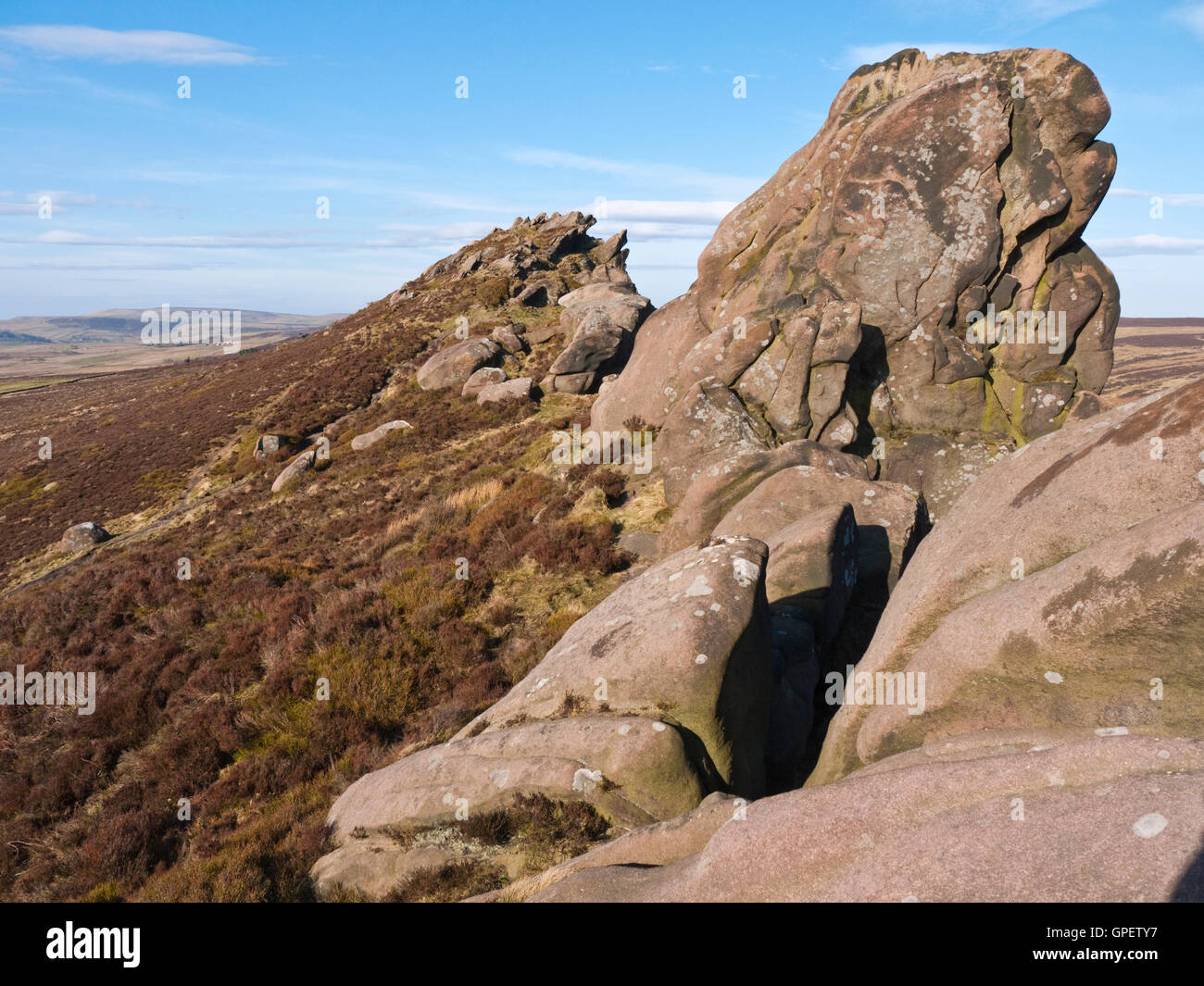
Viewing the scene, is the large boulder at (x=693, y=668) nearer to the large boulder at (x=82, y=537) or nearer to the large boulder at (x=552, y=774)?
the large boulder at (x=552, y=774)

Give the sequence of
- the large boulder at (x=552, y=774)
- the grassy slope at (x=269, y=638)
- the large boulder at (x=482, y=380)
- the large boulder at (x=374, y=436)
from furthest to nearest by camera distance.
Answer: the large boulder at (x=482, y=380) < the large boulder at (x=374, y=436) < the grassy slope at (x=269, y=638) < the large boulder at (x=552, y=774)

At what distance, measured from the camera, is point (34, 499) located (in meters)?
40.3

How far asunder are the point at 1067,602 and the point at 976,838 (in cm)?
297

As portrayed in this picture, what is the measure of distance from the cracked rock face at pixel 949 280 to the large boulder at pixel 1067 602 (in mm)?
9551


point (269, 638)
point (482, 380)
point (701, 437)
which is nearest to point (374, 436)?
point (482, 380)

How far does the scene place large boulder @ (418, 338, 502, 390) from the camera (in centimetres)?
4194

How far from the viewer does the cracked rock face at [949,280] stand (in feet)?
58.0

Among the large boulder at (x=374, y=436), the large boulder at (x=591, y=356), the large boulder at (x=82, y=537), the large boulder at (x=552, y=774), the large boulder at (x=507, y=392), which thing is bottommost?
the large boulder at (x=82, y=537)

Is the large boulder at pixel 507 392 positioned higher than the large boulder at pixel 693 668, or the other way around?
the large boulder at pixel 507 392

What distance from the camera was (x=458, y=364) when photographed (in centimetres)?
4225

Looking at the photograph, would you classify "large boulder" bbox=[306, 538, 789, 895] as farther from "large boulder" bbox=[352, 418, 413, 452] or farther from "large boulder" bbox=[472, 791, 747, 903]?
"large boulder" bbox=[352, 418, 413, 452]

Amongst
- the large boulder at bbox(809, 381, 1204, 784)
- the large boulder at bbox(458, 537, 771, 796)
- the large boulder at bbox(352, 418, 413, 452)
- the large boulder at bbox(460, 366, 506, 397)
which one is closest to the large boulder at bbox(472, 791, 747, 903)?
the large boulder at bbox(458, 537, 771, 796)

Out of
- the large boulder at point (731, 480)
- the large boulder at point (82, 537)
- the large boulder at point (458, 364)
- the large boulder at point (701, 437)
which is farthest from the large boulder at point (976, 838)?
the large boulder at point (458, 364)
